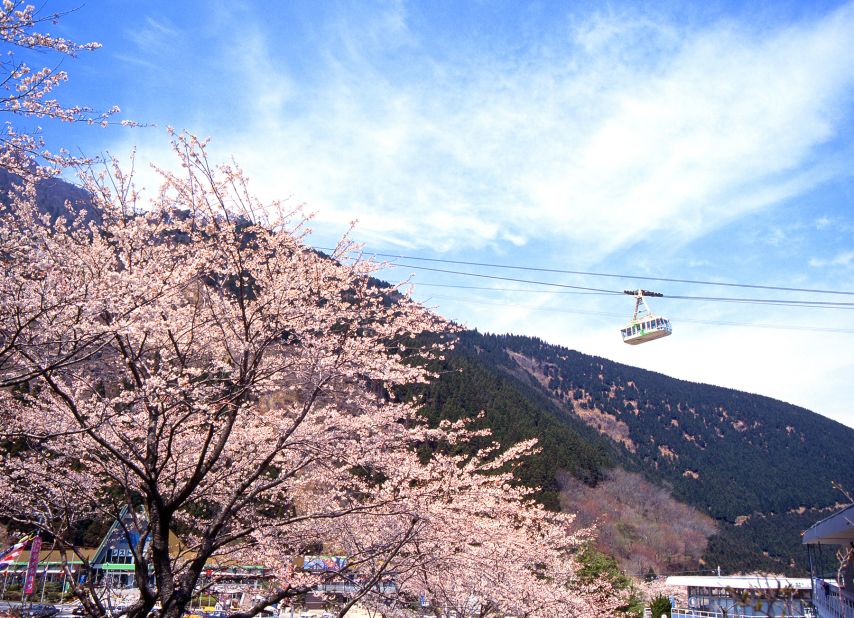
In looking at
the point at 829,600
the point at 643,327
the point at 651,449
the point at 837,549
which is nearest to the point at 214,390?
the point at 643,327

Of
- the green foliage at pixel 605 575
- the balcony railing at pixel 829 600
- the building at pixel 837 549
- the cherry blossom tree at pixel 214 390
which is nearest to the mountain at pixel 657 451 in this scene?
the cherry blossom tree at pixel 214 390

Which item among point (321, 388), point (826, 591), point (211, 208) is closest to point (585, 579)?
point (826, 591)

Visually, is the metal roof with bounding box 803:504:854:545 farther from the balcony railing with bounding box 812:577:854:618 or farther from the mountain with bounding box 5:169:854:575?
the mountain with bounding box 5:169:854:575

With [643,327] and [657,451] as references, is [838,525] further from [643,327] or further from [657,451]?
[657,451]

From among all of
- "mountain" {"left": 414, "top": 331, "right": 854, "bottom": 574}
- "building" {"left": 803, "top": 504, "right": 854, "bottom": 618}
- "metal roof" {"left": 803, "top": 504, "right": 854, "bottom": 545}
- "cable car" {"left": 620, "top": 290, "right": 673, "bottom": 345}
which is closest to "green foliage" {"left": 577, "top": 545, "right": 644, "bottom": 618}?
"building" {"left": 803, "top": 504, "right": 854, "bottom": 618}

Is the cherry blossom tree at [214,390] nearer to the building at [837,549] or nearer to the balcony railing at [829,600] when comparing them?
the building at [837,549]

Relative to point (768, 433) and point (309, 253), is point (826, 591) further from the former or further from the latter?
point (768, 433)
